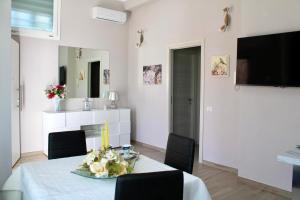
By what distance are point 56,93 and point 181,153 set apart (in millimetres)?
3406

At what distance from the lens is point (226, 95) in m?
4.20

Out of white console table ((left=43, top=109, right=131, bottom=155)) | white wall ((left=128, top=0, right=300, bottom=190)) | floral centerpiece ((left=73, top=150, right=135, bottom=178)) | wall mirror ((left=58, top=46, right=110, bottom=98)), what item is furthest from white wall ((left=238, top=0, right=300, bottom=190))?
wall mirror ((left=58, top=46, right=110, bottom=98))

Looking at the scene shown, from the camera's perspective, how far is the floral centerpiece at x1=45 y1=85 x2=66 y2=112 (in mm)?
4906

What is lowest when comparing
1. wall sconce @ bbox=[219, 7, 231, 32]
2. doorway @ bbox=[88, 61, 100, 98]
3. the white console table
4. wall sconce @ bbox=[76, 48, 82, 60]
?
the white console table

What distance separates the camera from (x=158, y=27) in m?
5.49

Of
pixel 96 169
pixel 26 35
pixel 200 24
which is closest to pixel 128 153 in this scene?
pixel 96 169

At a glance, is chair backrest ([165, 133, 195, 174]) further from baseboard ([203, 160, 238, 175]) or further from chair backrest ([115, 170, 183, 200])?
Answer: baseboard ([203, 160, 238, 175])

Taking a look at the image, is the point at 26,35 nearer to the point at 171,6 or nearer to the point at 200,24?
the point at 171,6

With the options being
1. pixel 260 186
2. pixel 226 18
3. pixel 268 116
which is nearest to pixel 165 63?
pixel 226 18

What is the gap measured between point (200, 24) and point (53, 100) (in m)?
3.28

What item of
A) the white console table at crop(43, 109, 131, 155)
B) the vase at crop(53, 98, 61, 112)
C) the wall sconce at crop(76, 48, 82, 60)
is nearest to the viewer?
the white console table at crop(43, 109, 131, 155)

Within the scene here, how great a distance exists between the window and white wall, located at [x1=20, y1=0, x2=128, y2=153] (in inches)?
5.3

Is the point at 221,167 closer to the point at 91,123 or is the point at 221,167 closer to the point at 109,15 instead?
the point at 91,123

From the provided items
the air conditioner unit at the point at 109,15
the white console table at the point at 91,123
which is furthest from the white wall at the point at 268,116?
the air conditioner unit at the point at 109,15
